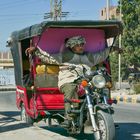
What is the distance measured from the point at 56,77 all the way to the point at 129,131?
7.88ft

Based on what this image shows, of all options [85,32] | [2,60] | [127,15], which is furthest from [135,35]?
[2,60]

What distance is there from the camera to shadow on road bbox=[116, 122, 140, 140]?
1069 centimetres

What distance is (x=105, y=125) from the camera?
762cm

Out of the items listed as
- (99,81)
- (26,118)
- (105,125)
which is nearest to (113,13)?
(26,118)

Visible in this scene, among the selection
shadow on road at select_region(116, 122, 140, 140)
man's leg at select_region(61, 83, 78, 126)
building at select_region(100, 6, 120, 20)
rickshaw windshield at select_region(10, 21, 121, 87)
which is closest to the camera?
man's leg at select_region(61, 83, 78, 126)

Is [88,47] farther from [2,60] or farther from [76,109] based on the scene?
[2,60]

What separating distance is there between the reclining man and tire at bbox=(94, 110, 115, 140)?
0.82 meters

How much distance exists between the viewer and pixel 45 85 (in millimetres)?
10289

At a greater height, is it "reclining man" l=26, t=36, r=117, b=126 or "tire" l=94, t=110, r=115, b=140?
"reclining man" l=26, t=36, r=117, b=126

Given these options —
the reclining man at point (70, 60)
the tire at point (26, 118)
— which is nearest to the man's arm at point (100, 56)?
the reclining man at point (70, 60)

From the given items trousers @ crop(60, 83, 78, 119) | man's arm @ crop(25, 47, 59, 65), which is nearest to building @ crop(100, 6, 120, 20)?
man's arm @ crop(25, 47, 59, 65)

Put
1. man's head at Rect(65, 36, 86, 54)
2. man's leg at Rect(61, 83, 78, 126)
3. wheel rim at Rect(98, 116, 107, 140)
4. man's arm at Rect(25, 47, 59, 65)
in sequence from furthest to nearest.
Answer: man's arm at Rect(25, 47, 59, 65) → man's head at Rect(65, 36, 86, 54) → man's leg at Rect(61, 83, 78, 126) → wheel rim at Rect(98, 116, 107, 140)

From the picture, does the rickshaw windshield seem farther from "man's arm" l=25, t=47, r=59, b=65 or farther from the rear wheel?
the rear wheel

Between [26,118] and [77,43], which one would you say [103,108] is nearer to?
[77,43]
